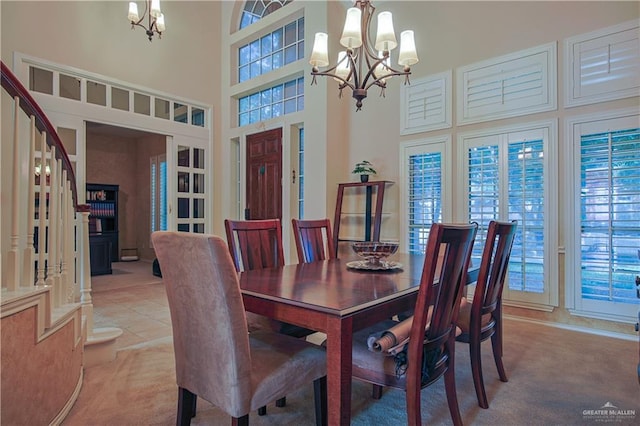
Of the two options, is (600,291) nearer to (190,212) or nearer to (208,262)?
(208,262)

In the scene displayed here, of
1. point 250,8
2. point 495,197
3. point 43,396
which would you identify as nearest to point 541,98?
point 495,197

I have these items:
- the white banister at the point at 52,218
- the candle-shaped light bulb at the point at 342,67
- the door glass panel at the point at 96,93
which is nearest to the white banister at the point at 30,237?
the white banister at the point at 52,218

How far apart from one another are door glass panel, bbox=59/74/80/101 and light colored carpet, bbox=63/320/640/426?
3.41 m

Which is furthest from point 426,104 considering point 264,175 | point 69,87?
point 69,87

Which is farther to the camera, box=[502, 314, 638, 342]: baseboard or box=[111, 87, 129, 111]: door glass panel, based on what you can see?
box=[111, 87, 129, 111]: door glass panel

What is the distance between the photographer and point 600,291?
3.15 m

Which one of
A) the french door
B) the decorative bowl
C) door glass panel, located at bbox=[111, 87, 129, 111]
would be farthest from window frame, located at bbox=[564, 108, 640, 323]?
door glass panel, located at bbox=[111, 87, 129, 111]

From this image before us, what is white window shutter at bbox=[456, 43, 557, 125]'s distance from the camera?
11.2 ft

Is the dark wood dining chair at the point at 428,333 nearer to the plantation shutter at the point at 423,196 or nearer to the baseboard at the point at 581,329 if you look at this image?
the baseboard at the point at 581,329

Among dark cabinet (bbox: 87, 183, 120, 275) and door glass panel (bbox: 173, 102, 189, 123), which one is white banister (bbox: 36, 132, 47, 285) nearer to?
door glass panel (bbox: 173, 102, 189, 123)

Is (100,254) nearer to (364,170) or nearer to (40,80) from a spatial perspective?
(40,80)

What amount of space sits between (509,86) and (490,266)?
2.49 m

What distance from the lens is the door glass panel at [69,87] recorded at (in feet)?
14.3

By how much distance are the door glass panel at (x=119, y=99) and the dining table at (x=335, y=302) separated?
4.11m
